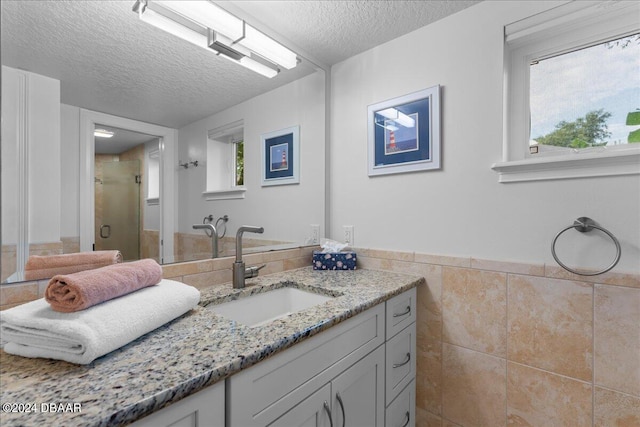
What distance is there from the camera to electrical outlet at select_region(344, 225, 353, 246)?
1.81m

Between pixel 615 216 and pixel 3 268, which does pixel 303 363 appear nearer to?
pixel 3 268

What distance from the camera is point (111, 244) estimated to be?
3.53 ft

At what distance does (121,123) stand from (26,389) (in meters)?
0.84

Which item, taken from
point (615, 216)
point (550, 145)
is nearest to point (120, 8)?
point (550, 145)

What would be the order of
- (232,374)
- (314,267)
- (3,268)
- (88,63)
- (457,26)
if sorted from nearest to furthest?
(232,374) < (3,268) < (88,63) < (457,26) < (314,267)

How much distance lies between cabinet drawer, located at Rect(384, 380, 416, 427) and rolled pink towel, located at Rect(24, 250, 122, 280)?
47.8 inches

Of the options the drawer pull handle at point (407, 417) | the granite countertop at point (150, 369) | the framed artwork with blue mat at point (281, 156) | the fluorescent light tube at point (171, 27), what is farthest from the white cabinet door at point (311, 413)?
the fluorescent light tube at point (171, 27)

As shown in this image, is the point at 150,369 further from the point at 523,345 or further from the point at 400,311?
the point at 523,345

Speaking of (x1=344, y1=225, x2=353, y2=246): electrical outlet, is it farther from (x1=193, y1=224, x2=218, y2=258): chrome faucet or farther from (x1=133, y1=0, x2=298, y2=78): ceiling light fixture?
(x1=133, y1=0, x2=298, y2=78): ceiling light fixture

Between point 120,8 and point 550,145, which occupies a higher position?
point 120,8

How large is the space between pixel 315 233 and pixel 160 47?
3.85ft

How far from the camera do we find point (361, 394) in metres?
1.13

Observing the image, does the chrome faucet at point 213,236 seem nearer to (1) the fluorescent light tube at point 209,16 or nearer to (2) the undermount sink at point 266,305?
Result: (2) the undermount sink at point 266,305

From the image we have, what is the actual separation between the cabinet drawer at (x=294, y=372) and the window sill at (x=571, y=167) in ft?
2.64
